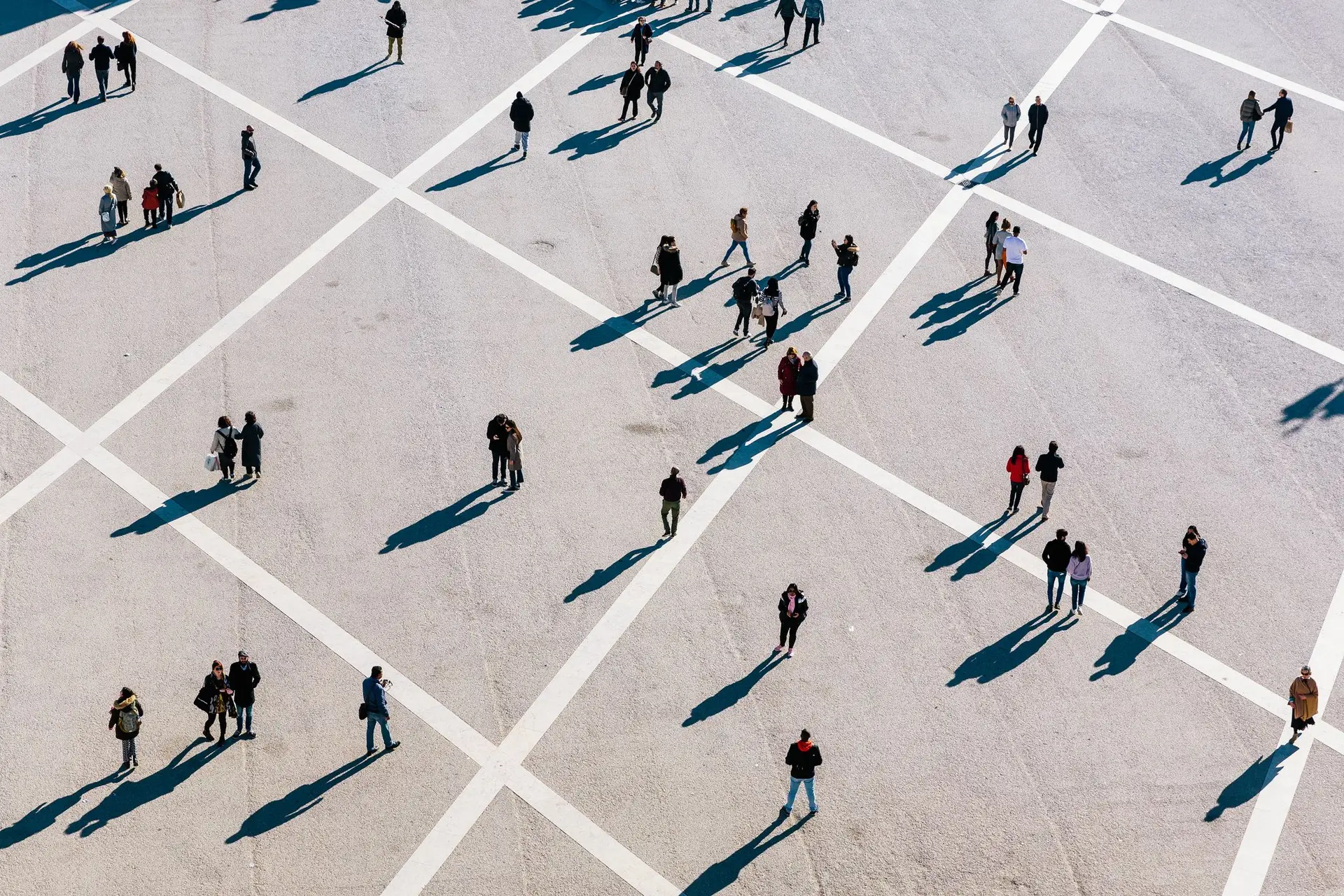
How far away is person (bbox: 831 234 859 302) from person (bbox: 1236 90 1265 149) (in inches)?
Result: 368

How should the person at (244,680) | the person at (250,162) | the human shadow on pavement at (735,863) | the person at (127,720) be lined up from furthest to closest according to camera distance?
the person at (250,162) < the person at (244,680) < the person at (127,720) < the human shadow on pavement at (735,863)

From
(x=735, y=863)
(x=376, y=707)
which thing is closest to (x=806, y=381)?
(x=735, y=863)

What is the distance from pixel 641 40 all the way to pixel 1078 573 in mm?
15647

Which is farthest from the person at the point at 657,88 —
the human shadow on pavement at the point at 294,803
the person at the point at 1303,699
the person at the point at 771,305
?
the person at the point at 1303,699

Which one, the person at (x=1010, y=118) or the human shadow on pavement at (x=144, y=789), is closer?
the human shadow on pavement at (x=144, y=789)

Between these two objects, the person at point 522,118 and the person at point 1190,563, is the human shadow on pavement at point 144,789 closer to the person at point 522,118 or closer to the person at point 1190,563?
the person at point 1190,563

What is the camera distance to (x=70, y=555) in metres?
18.6

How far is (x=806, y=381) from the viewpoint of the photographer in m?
20.8

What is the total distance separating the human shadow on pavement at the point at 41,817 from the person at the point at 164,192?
38.6ft

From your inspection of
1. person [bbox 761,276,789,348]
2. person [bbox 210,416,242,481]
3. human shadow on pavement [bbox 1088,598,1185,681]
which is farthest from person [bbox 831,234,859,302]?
person [bbox 210,416,242,481]

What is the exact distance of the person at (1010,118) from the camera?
2662cm

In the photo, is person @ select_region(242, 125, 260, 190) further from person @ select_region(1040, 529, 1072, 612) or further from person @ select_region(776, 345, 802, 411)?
person @ select_region(1040, 529, 1072, 612)

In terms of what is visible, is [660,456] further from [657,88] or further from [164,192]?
[164,192]

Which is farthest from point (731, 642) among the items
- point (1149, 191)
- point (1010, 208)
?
point (1149, 191)
